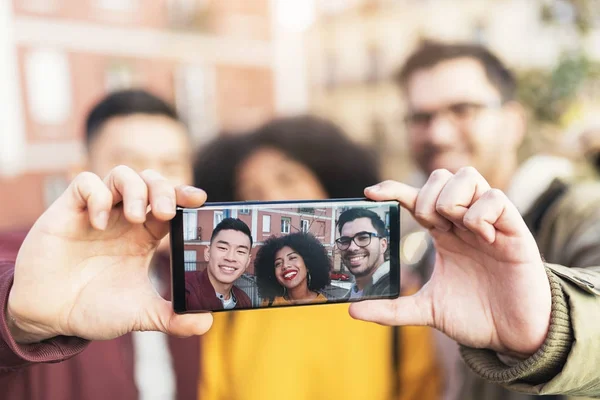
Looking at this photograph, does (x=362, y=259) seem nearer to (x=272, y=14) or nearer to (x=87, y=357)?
(x=87, y=357)

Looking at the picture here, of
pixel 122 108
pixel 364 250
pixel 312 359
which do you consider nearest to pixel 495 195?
pixel 364 250

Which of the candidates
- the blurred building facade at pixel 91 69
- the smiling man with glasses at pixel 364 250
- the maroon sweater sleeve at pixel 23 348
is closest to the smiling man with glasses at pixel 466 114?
the smiling man with glasses at pixel 364 250

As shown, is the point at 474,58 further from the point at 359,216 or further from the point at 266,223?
the point at 266,223

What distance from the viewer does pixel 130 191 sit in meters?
1.22

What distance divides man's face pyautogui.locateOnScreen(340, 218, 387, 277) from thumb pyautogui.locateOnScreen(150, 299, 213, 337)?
423mm

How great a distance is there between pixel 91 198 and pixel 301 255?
58cm

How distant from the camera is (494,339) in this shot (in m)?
1.35

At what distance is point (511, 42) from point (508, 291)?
18052 millimetres

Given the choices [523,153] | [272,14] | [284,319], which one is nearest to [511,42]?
[272,14]

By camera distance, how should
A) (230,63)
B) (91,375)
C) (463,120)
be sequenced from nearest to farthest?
1. (91,375)
2. (463,120)
3. (230,63)

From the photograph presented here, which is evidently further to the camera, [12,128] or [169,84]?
[169,84]

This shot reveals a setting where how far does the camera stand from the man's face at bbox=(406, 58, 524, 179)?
8.99 ft

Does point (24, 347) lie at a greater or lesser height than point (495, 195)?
lesser

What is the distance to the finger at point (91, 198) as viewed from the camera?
3.98ft
